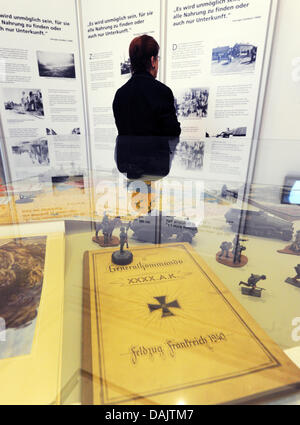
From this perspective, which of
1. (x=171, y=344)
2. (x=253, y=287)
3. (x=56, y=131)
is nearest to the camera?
(x=171, y=344)

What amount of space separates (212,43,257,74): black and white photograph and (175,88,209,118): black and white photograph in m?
0.21

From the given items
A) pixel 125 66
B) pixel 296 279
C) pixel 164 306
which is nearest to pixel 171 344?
pixel 164 306

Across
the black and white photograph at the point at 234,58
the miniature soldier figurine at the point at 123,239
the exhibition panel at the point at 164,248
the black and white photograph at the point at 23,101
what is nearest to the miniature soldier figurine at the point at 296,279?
the exhibition panel at the point at 164,248

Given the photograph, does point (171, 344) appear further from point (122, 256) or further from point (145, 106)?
point (145, 106)

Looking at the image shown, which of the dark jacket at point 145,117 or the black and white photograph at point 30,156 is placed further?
the dark jacket at point 145,117

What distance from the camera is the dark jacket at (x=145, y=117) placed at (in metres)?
1.38

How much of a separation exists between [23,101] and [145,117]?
1.77 meters

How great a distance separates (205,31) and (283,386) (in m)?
2.60

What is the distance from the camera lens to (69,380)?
35 centimetres

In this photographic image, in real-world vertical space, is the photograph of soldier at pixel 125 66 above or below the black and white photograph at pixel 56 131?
above

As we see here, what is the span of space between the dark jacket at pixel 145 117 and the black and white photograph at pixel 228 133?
982mm

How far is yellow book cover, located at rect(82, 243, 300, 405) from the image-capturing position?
1.09 ft

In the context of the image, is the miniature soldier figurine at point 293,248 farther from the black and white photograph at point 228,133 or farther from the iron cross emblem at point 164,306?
the black and white photograph at point 228,133

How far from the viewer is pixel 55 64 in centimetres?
262
